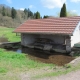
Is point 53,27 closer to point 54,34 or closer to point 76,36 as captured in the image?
point 54,34

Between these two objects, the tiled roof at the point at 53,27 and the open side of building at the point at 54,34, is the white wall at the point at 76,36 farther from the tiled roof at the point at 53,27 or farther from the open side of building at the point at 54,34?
the tiled roof at the point at 53,27

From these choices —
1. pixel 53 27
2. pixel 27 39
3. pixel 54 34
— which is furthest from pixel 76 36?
pixel 27 39

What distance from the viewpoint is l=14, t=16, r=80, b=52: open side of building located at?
62.0 feet

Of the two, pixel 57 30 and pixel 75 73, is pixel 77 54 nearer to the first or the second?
pixel 57 30

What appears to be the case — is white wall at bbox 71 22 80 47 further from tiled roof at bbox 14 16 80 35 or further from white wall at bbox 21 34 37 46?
white wall at bbox 21 34 37 46

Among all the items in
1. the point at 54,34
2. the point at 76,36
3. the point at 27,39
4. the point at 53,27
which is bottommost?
the point at 27,39

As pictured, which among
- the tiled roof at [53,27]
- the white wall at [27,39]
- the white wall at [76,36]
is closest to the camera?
the white wall at [76,36]

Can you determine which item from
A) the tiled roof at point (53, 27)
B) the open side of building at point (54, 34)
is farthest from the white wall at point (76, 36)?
the tiled roof at point (53, 27)

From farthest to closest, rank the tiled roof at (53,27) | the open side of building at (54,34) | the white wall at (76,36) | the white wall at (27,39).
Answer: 1. the white wall at (27,39)
2. the tiled roof at (53,27)
3. the white wall at (76,36)
4. the open side of building at (54,34)

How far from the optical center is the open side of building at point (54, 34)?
18906 millimetres

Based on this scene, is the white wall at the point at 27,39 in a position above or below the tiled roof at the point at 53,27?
below

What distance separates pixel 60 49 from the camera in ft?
63.9

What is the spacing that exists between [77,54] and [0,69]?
865cm

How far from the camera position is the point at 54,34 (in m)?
19.6
